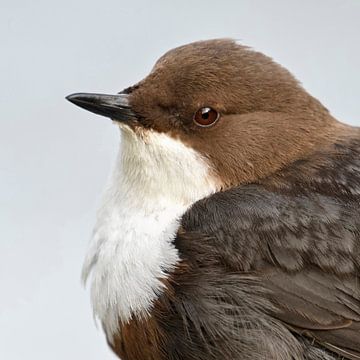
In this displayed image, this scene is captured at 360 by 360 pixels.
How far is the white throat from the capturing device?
14.7ft

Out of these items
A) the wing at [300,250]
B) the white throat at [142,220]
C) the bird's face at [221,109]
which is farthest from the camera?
the bird's face at [221,109]

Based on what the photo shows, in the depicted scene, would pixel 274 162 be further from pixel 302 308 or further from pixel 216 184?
pixel 302 308

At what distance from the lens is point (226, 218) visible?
14.5ft

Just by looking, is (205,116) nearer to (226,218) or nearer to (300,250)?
(226,218)

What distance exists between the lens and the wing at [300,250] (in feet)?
14.1

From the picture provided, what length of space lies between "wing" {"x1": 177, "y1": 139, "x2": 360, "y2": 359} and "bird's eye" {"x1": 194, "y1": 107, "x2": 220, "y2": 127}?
1.14 feet

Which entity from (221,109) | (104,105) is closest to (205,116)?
(221,109)

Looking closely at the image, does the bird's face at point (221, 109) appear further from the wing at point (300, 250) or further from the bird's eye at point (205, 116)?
the wing at point (300, 250)

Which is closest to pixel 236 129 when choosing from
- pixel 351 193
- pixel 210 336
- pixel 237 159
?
pixel 237 159

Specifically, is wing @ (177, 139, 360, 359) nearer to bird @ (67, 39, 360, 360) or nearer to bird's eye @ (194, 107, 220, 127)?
bird @ (67, 39, 360, 360)

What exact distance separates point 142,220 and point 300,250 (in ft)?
2.21

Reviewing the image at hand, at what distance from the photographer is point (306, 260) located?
4.32 meters

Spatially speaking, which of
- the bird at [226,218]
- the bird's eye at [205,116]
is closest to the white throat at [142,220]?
the bird at [226,218]

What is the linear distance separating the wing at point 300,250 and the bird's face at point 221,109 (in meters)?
0.20
